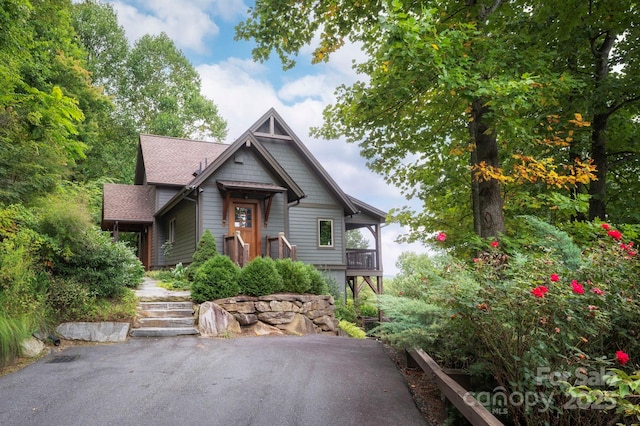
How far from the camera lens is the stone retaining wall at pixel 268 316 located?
902 cm

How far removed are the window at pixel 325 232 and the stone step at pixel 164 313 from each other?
9.75m

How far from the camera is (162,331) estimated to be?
8.18 metres

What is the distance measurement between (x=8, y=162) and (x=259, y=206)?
862 centimetres

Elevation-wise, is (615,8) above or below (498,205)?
above

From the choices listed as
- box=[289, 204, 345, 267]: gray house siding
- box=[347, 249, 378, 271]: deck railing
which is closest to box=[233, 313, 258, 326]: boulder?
box=[289, 204, 345, 267]: gray house siding

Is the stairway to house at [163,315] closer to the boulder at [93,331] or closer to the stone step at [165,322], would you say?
→ the stone step at [165,322]

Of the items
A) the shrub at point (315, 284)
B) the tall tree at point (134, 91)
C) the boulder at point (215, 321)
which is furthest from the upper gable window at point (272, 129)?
the tall tree at point (134, 91)

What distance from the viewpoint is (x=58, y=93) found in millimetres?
7645

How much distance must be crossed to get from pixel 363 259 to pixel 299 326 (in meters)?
10.0

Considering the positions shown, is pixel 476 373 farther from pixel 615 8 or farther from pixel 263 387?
pixel 615 8

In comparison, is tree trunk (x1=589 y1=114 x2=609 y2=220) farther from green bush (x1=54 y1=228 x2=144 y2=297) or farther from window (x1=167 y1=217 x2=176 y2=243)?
window (x1=167 y1=217 x2=176 y2=243)

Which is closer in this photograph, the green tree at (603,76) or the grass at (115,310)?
the green tree at (603,76)

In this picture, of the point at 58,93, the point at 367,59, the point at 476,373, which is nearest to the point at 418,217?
the point at 367,59

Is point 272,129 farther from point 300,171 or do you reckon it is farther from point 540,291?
point 540,291
